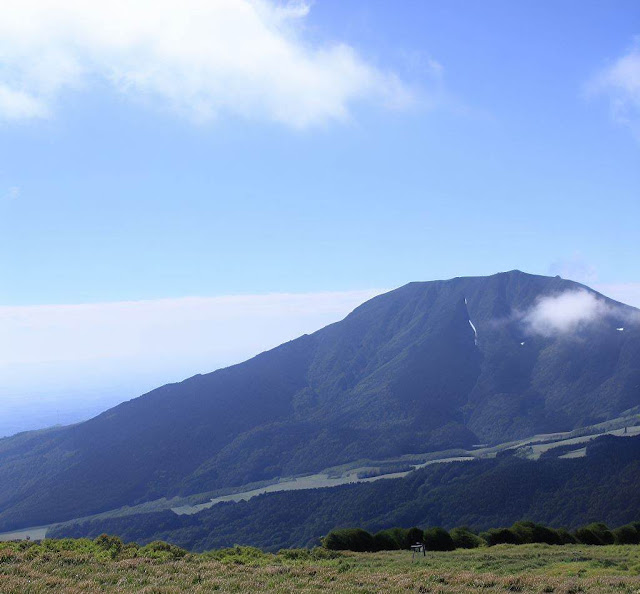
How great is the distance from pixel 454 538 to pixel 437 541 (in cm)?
495

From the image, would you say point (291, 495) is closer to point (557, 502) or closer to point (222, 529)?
point (222, 529)

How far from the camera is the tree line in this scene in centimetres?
4579

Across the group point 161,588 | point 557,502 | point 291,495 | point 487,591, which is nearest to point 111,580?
point 161,588

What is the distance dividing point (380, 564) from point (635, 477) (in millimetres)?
138456

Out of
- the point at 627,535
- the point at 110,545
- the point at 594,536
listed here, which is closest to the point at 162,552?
the point at 110,545

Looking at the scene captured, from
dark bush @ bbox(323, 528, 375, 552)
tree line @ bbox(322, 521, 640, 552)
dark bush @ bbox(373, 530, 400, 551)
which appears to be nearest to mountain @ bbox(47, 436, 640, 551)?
tree line @ bbox(322, 521, 640, 552)

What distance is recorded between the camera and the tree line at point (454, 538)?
45.8 metres

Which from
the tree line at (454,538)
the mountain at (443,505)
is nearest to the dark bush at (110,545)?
the tree line at (454,538)

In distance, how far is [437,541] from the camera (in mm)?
48000

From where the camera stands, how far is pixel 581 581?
2455 cm

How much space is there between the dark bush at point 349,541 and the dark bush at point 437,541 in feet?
15.3

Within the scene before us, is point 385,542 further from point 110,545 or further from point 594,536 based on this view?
point 594,536

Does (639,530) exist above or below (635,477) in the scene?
above

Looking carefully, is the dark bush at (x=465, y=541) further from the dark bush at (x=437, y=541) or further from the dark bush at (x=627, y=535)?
the dark bush at (x=627, y=535)
